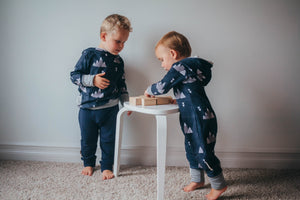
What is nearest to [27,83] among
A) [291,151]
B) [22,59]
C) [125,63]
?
[22,59]

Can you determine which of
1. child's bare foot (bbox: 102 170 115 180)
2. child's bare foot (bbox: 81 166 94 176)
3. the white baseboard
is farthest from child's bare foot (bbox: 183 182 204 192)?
child's bare foot (bbox: 81 166 94 176)

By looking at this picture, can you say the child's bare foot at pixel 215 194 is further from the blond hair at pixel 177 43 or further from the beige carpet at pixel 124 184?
the blond hair at pixel 177 43

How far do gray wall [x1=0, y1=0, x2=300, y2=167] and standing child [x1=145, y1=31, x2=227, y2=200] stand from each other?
278mm

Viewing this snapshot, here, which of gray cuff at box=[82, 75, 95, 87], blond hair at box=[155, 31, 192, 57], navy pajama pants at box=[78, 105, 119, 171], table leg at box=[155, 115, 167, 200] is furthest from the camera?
navy pajama pants at box=[78, 105, 119, 171]

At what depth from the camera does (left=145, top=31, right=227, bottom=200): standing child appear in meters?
0.89

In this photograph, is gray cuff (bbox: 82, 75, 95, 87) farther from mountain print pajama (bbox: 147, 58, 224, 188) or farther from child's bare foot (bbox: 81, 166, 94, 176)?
child's bare foot (bbox: 81, 166, 94, 176)

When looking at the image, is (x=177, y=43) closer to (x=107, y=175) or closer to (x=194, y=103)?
(x=194, y=103)

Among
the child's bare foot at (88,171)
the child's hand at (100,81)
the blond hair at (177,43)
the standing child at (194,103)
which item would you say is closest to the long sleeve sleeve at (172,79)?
the standing child at (194,103)

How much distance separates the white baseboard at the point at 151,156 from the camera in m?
1.22

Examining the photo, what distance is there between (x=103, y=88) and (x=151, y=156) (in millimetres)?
484

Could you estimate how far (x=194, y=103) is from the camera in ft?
2.94

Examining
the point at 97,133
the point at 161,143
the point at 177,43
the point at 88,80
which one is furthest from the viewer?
the point at 97,133

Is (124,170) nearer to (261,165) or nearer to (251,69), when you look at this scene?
(261,165)

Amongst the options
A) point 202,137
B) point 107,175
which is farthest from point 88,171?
point 202,137
